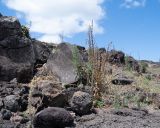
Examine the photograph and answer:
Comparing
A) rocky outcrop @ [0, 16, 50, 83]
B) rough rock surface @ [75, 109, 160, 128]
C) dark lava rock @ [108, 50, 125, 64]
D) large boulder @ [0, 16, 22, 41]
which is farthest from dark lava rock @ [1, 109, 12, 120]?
dark lava rock @ [108, 50, 125, 64]

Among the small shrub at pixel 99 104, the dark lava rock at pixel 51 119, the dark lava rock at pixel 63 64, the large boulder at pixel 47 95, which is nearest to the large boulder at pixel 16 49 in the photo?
the dark lava rock at pixel 63 64

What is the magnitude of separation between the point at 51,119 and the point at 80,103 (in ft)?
2.72

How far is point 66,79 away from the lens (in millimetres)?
8422

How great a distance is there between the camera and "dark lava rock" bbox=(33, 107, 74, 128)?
5.59 meters

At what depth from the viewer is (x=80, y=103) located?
6.33 meters

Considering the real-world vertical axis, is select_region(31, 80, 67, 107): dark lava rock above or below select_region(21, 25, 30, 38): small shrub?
below

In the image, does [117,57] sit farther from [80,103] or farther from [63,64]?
[80,103]

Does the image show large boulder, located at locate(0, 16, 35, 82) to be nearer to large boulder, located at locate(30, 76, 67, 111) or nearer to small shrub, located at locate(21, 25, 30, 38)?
small shrub, located at locate(21, 25, 30, 38)

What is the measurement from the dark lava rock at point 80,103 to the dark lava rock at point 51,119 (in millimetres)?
632

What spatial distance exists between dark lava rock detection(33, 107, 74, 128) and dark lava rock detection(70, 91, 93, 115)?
2.07 ft

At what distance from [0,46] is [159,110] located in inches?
127

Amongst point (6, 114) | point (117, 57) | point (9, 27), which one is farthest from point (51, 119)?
point (117, 57)

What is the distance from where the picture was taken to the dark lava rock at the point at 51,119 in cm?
559

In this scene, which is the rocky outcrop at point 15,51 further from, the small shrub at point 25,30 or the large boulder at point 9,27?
the small shrub at point 25,30
